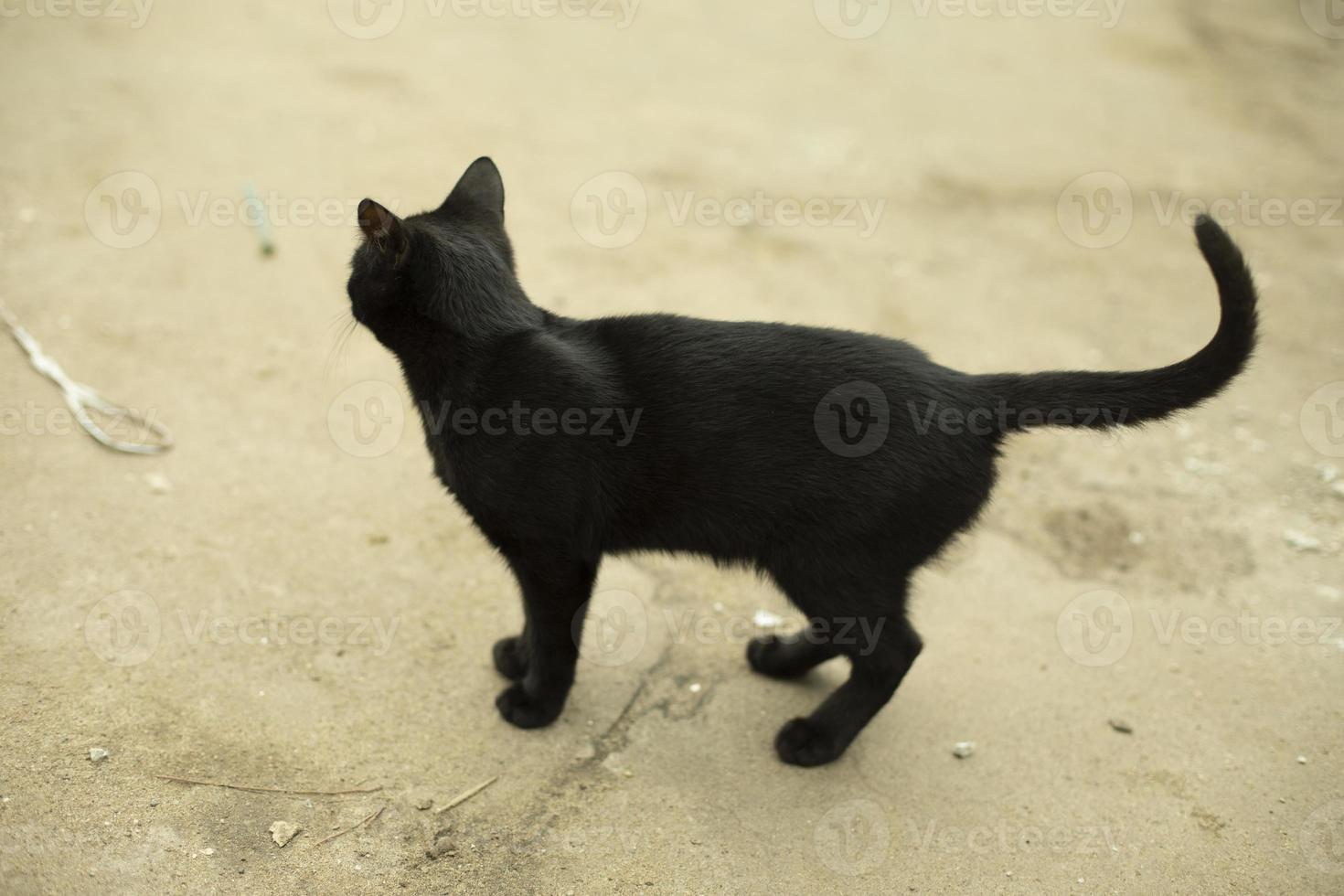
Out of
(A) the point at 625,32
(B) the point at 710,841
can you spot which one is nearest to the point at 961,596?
(B) the point at 710,841

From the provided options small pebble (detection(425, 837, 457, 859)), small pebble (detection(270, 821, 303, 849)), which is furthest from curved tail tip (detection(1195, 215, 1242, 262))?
Result: small pebble (detection(270, 821, 303, 849))

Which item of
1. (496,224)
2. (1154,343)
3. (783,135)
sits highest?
(496,224)

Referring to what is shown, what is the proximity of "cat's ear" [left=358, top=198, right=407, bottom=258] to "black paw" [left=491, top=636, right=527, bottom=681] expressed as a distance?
118cm

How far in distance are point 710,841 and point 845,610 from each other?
664 mm

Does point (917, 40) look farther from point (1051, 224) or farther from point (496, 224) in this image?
point (496, 224)

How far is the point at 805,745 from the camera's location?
2807mm

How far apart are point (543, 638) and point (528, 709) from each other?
254 millimetres

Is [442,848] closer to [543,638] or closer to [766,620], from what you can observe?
[543,638]

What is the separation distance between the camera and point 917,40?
7484 millimetres

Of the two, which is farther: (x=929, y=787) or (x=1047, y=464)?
(x=1047, y=464)

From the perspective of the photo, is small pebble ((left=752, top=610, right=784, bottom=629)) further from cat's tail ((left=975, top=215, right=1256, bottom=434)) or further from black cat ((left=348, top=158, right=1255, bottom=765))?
cat's tail ((left=975, top=215, right=1256, bottom=434))

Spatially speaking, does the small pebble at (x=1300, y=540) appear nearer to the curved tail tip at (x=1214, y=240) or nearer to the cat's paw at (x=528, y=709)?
the curved tail tip at (x=1214, y=240)

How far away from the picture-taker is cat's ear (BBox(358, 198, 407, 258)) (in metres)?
2.34

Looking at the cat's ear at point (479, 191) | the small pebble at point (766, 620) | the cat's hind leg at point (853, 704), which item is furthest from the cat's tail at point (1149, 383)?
the cat's ear at point (479, 191)
